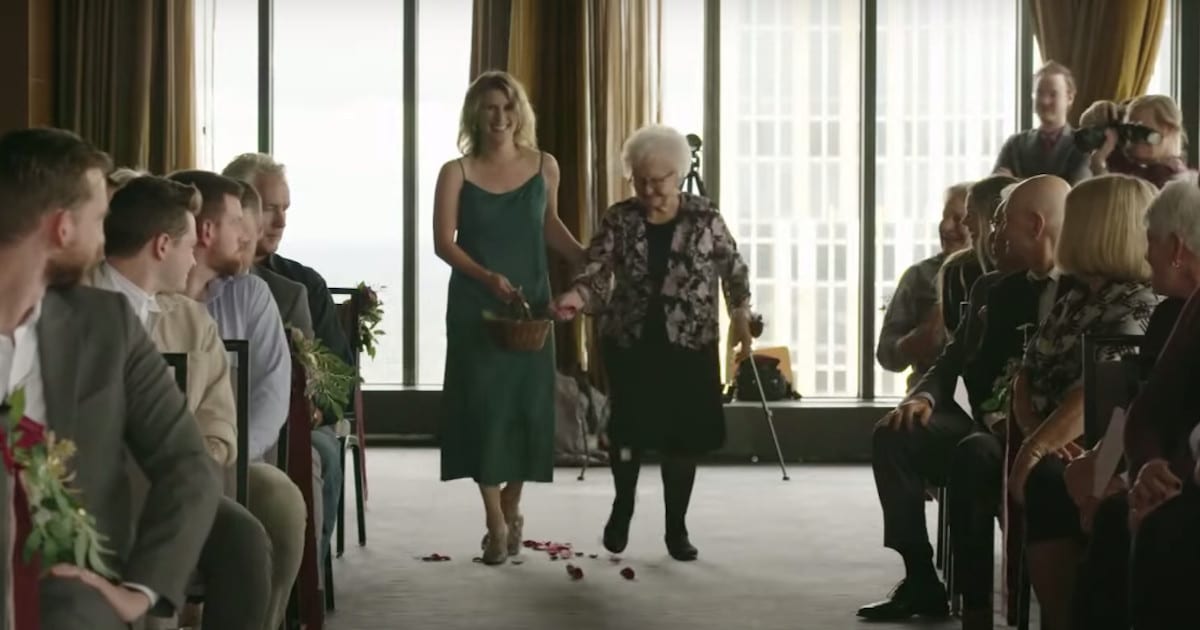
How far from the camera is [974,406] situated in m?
5.00

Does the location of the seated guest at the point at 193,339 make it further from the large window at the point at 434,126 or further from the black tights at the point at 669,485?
the large window at the point at 434,126

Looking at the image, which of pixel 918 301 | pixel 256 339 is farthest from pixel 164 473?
pixel 918 301

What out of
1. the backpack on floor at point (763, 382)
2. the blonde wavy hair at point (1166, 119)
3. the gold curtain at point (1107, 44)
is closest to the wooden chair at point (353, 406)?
the blonde wavy hair at point (1166, 119)

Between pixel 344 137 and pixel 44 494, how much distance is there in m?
8.08

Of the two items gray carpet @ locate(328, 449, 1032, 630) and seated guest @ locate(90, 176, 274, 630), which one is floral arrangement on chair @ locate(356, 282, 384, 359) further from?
seated guest @ locate(90, 176, 274, 630)

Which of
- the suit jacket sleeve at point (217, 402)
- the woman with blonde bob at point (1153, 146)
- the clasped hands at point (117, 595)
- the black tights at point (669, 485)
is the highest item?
the woman with blonde bob at point (1153, 146)

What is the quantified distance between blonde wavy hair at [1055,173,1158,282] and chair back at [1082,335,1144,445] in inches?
12.2

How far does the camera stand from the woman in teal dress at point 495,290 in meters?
6.22

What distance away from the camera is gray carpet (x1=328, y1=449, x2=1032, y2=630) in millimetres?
5211

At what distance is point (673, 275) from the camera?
6207mm

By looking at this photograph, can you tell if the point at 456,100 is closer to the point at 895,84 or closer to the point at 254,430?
the point at 895,84

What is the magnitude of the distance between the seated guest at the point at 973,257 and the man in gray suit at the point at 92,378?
9.74 ft

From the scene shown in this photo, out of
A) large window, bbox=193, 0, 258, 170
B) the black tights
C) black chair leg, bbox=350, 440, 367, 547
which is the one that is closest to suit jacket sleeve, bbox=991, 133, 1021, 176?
the black tights

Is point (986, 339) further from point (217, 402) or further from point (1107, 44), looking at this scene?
point (1107, 44)
